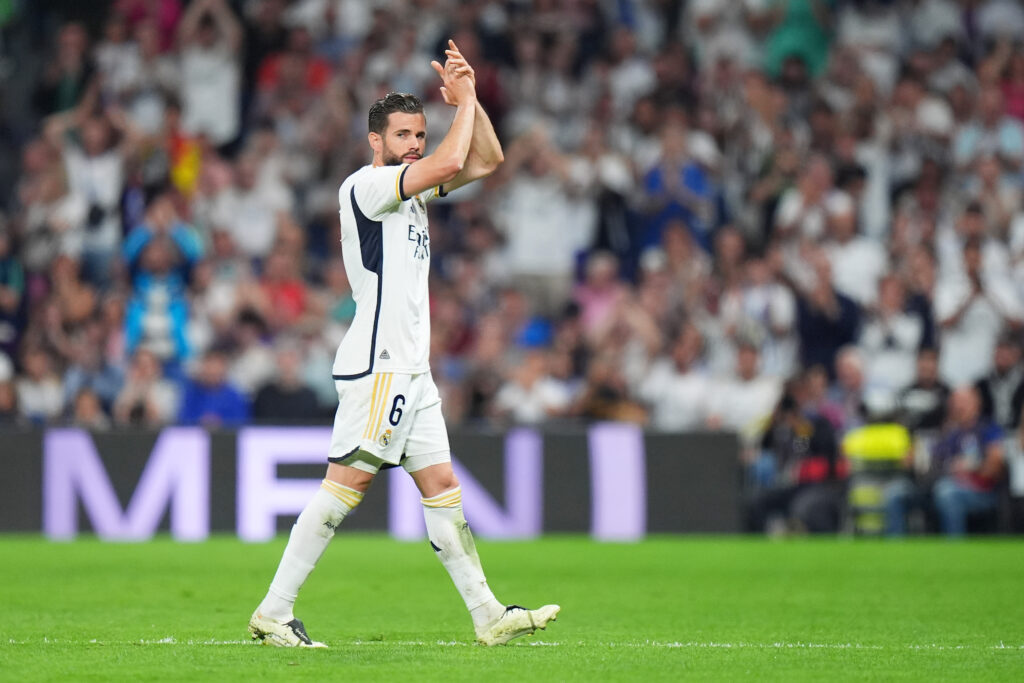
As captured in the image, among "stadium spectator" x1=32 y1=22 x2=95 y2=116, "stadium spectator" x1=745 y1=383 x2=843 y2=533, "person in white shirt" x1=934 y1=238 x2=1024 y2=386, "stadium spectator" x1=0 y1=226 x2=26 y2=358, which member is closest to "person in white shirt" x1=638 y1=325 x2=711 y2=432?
"stadium spectator" x1=745 y1=383 x2=843 y2=533

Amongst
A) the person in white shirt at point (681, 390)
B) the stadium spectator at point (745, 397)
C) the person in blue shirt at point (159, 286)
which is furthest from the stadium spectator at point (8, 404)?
the stadium spectator at point (745, 397)

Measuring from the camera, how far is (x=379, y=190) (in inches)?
282

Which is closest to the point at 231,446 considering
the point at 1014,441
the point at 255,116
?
the point at 255,116

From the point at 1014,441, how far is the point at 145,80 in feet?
34.4

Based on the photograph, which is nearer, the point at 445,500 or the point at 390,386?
the point at 390,386

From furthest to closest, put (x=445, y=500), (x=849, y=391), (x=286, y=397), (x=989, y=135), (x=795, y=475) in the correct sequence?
(x=989, y=135) → (x=849, y=391) → (x=286, y=397) → (x=795, y=475) → (x=445, y=500)

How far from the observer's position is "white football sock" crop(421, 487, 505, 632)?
24.1ft

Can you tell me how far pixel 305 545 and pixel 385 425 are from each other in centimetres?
64

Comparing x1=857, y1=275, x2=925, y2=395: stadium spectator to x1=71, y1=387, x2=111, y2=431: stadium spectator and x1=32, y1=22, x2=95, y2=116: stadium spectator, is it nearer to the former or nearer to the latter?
x1=71, y1=387, x2=111, y2=431: stadium spectator

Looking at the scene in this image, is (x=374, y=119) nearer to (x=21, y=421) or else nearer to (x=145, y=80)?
(x=21, y=421)

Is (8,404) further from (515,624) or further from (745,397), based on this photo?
(515,624)

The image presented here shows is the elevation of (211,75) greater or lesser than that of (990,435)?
greater

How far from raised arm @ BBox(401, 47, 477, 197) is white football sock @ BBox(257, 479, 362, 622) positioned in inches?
53.7

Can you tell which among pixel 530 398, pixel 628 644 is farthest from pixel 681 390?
pixel 628 644
